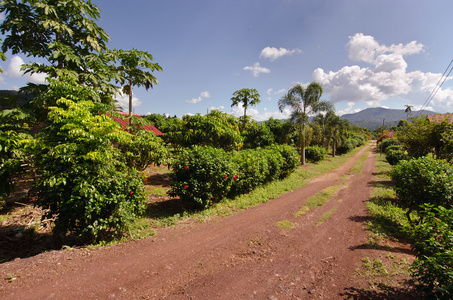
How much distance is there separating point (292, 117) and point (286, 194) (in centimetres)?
1240

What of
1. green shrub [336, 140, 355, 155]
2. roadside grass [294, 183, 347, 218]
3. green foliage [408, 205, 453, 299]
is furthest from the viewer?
green shrub [336, 140, 355, 155]

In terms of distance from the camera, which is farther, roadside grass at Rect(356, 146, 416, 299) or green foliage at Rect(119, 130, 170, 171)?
green foliage at Rect(119, 130, 170, 171)

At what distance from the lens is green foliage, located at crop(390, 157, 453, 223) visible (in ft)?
18.3

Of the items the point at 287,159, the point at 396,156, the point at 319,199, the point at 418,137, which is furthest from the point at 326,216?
the point at 396,156

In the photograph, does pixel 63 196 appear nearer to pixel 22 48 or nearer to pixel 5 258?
pixel 5 258

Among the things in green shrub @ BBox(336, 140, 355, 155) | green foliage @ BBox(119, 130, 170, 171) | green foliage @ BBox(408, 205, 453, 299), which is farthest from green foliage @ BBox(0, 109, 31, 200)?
green shrub @ BBox(336, 140, 355, 155)

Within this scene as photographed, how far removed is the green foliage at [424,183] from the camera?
5582 mm

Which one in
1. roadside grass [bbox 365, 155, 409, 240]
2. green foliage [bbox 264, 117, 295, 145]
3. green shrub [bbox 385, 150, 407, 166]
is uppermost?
green foliage [bbox 264, 117, 295, 145]

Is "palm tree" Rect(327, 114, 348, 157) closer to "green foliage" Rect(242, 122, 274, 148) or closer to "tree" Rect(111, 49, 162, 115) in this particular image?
"green foliage" Rect(242, 122, 274, 148)

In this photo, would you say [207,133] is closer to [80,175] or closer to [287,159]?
[287,159]

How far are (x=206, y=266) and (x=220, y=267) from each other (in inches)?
11.3

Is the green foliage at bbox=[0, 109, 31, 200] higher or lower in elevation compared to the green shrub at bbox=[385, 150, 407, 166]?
higher

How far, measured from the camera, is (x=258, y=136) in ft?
55.4

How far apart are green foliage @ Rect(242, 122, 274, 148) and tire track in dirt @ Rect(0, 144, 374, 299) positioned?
11037 mm
